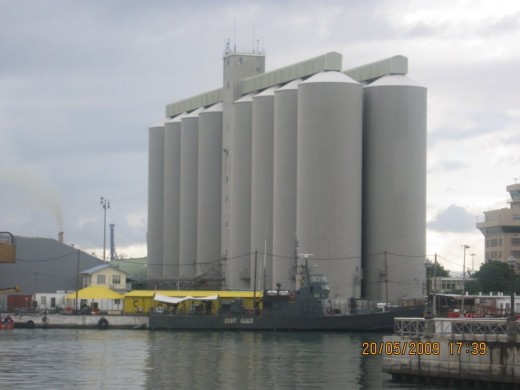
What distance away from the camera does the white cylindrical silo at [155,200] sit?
143 meters

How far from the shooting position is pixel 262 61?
12769 centimetres

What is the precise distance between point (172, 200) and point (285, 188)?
32.7 metres

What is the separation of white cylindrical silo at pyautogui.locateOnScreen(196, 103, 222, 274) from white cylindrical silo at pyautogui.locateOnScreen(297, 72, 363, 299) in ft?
82.1

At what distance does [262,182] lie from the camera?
115312mm

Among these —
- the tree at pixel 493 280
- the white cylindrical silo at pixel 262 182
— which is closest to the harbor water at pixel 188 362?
the white cylindrical silo at pixel 262 182

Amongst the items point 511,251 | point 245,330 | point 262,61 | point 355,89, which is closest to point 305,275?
point 245,330

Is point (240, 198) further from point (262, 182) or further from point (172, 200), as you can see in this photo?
point (172, 200)

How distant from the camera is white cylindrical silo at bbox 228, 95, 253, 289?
11931 centimetres

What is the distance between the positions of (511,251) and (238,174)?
3129 inches

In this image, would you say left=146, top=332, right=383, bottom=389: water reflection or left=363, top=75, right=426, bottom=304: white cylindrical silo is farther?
left=363, top=75, right=426, bottom=304: white cylindrical silo

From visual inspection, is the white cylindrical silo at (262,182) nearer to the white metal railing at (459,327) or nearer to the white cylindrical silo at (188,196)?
the white cylindrical silo at (188,196)

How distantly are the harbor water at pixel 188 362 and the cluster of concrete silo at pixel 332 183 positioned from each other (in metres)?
18.5

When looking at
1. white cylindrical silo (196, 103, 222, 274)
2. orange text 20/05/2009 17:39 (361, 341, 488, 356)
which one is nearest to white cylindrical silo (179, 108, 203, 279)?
white cylindrical silo (196, 103, 222, 274)

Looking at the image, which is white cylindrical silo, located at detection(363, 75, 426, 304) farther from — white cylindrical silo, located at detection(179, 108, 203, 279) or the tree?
the tree
